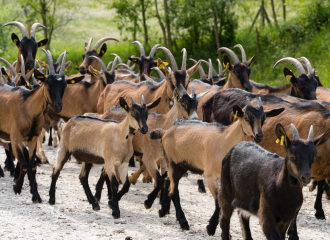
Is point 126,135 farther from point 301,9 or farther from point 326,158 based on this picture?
point 301,9

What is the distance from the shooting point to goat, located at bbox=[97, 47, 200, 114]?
8609 mm

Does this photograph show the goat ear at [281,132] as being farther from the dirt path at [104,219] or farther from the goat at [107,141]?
the goat at [107,141]

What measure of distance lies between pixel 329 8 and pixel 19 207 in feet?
65.7

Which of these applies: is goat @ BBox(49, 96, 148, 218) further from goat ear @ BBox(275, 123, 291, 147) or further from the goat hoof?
the goat hoof

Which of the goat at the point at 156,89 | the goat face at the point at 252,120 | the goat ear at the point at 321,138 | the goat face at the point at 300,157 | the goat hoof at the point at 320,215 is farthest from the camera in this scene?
the goat at the point at 156,89

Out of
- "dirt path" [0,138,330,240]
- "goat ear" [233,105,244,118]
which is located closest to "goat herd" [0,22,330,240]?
"goat ear" [233,105,244,118]

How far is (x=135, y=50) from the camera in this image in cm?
2586

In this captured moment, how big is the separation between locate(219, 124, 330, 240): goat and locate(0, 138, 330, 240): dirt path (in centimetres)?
118

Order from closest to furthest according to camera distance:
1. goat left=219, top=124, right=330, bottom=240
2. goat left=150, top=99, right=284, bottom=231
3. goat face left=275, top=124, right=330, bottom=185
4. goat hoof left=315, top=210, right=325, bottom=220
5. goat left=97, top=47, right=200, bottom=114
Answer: goat face left=275, top=124, right=330, bottom=185 → goat left=219, top=124, right=330, bottom=240 → goat left=150, top=99, right=284, bottom=231 → goat hoof left=315, top=210, right=325, bottom=220 → goat left=97, top=47, right=200, bottom=114

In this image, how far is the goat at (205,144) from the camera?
5645 millimetres

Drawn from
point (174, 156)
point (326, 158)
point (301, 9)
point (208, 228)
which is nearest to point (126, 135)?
point (174, 156)

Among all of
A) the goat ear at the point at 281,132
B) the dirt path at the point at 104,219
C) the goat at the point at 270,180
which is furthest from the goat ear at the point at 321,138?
the dirt path at the point at 104,219

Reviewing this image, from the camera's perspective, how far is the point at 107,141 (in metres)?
6.62

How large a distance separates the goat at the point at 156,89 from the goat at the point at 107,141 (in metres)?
2.07
